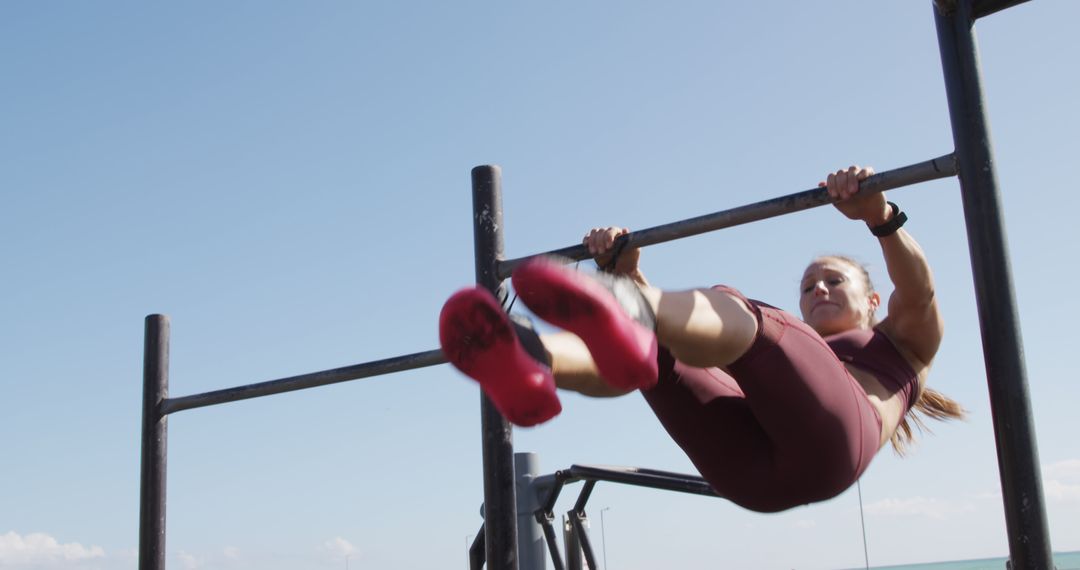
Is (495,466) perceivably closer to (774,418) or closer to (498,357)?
(774,418)

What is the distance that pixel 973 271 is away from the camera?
2012 millimetres

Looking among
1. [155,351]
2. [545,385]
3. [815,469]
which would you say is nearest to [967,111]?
[815,469]

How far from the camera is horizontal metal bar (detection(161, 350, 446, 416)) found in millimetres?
2832

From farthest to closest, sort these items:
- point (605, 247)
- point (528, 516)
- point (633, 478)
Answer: point (528, 516) < point (633, 478) < point (605, 247)

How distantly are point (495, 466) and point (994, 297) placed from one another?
124cm

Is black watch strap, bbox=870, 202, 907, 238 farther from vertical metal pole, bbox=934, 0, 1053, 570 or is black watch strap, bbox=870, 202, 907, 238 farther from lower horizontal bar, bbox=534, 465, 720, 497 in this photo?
lower horizontal bar, bbox=534, 465, 720, 497

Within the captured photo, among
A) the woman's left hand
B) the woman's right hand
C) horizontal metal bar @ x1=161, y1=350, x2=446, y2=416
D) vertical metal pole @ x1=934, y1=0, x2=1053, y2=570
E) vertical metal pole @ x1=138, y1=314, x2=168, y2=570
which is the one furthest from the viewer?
vertical metal pole @ x1=138, y1=314, x2=168, y2=570

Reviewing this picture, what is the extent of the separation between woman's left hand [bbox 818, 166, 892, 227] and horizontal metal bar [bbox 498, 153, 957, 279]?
0.06 ft

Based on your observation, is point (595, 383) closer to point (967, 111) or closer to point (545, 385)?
point (545, 385)

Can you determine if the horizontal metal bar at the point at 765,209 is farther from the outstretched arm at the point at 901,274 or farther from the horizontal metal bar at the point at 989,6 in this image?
the horizontal metal bar at the point at 989,6

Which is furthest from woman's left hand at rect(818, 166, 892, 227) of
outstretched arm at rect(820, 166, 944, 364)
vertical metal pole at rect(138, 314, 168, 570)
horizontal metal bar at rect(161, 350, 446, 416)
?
vertical metal pole at rect(138, 314, 168, 570)

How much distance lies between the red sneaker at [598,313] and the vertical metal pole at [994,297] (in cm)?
71

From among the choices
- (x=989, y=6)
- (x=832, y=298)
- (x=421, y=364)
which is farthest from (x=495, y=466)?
(x=989, y=6)

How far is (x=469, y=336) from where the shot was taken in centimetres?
168
